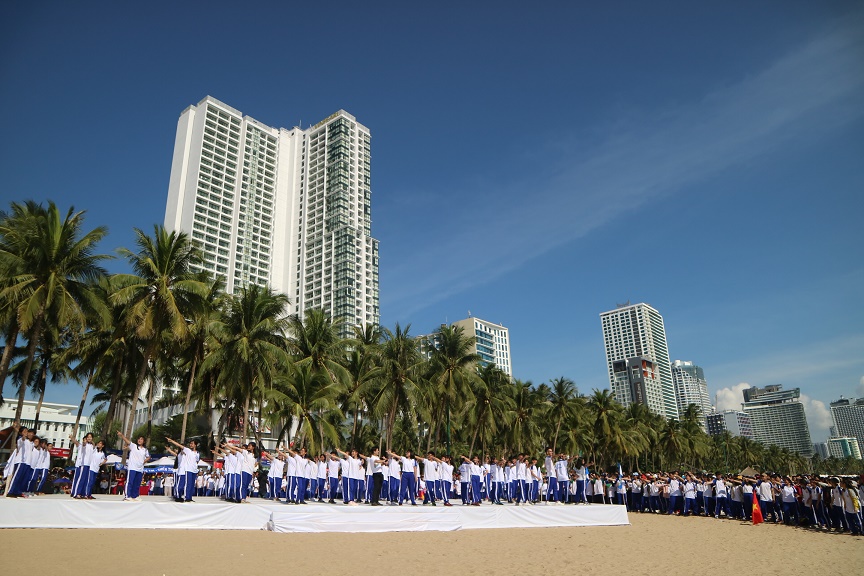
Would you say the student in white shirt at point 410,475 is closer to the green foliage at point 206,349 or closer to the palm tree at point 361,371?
the green foliage at point 206,349

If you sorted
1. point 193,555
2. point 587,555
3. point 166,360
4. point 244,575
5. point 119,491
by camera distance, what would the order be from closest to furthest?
1. point 244,575
2. point 193,555
3. point 587,555
4. point 119,491
5. point 166,360

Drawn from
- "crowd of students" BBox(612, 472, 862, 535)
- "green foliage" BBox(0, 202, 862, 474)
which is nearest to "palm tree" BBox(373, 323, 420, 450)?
"green foliage" BBox(0, 202, 862, 474)

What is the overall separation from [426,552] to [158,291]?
56.9 ft

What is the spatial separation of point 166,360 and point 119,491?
22.7 feet

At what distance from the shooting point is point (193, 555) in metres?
9.76

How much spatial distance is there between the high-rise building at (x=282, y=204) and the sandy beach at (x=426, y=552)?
3199 inches

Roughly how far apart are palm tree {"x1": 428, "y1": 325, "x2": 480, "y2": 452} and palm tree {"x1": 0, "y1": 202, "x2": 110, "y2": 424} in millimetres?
20887

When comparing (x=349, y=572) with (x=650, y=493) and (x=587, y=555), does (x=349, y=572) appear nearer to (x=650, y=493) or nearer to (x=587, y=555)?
(x=587, y=555)

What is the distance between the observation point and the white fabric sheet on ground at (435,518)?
1372 centimetres

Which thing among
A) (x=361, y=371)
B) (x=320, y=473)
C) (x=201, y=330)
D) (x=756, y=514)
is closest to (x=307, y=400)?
(x=201, y=330)

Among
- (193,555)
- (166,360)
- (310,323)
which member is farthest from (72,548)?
(310,323)

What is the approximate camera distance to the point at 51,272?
1981cm

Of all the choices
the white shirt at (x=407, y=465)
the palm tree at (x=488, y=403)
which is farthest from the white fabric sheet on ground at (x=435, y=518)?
the palm tree at (x=488, y=403)

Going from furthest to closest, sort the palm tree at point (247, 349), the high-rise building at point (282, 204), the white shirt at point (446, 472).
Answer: the high-rise building at point (282, 204) → the palm tree at point (247, 349) → the white shirt at point (446, 472)
